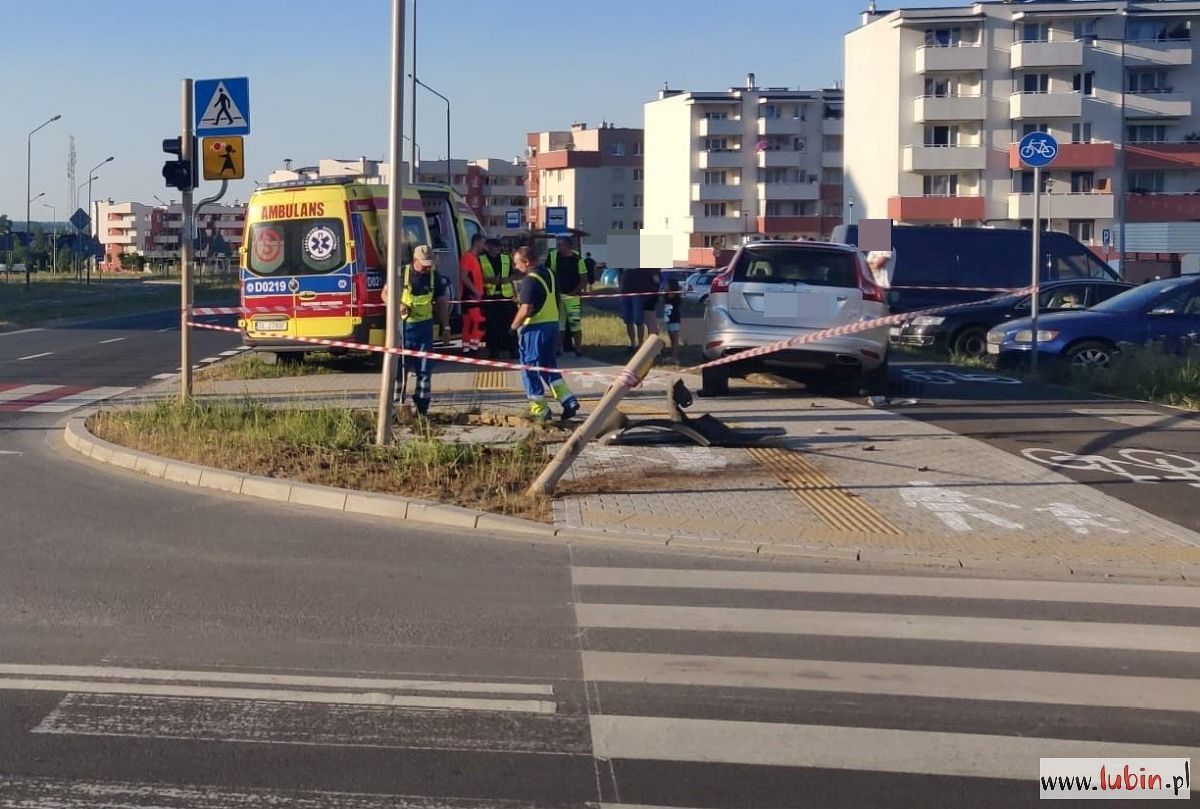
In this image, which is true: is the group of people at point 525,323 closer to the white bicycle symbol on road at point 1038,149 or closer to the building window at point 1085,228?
the white bicycle symbol on road at point 1038,149

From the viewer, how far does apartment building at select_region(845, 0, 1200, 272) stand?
2581 inches

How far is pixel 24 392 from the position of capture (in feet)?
61.1

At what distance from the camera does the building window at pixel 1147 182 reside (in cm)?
6681

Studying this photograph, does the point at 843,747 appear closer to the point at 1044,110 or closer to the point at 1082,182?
the point at 1082,182

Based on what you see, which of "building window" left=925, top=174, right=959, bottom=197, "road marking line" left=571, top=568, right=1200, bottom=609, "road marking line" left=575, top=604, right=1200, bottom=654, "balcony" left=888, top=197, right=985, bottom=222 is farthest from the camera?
"building window" left=925, top=174, right=959, bottom=197

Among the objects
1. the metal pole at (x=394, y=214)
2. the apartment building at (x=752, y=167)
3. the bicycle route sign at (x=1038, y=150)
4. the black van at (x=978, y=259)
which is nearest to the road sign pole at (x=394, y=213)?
the metal pole at (x=394, y=214)

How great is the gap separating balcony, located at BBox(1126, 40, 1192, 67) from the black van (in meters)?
43.1

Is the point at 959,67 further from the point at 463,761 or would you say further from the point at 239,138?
the point at 463,761

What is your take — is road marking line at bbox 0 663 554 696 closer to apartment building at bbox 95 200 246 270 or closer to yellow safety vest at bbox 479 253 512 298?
yellow safety vest at bbox 479 253 512 298

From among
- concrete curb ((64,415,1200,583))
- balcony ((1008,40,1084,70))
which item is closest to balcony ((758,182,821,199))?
balcony ((1008,40,1084,70))

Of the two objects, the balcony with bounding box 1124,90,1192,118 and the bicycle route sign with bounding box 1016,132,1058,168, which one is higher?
the balcony with bounding box 1124,90,1192,118

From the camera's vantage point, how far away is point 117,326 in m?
37.1

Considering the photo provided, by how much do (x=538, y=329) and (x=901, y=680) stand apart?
8.06 m

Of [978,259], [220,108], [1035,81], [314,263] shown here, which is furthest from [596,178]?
[220,108]
